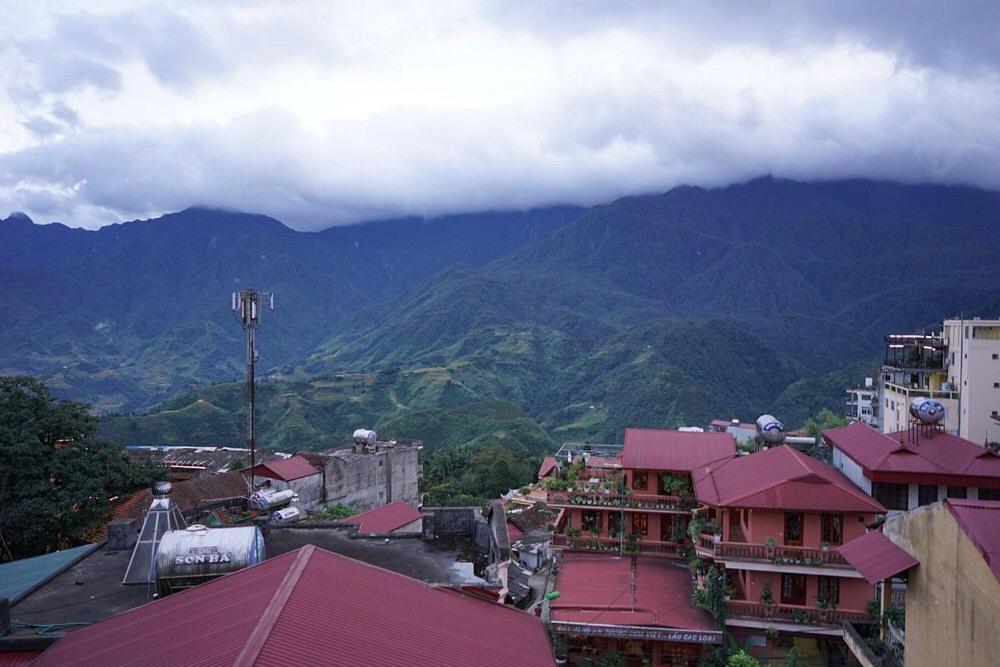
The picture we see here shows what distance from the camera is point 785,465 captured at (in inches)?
759

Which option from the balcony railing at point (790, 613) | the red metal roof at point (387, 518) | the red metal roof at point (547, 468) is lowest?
the red metal roof at point (547, 468)

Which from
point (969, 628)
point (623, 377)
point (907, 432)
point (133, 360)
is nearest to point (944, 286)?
point (623, 377)

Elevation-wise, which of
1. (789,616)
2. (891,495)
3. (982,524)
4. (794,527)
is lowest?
(789,616)

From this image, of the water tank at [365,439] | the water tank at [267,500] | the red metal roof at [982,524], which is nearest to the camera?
the red metal roof at [982,524]

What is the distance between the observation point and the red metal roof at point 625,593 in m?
18.0

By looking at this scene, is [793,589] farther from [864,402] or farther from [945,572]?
[864,402]

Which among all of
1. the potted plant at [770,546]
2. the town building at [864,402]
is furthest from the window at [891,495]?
the town building at [864,402]

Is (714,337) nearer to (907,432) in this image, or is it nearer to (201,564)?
(907,432)

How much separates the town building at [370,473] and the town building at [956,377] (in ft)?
91.5

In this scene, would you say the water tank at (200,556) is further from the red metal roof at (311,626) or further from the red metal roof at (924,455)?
the red metal roof at (924,455)

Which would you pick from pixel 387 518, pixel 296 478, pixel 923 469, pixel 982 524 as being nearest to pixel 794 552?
pixel 923 469

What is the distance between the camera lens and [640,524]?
22859 mm

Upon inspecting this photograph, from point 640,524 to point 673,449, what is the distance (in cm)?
272

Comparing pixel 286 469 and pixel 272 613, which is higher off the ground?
pixel 272 613
